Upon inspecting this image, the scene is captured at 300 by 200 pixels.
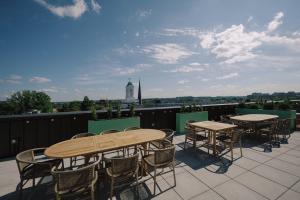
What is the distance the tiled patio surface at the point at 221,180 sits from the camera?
7.66 ft

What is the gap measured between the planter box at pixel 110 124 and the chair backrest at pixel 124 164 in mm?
2767

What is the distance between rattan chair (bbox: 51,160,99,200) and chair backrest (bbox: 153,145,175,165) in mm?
1020

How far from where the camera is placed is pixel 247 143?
5.02 m

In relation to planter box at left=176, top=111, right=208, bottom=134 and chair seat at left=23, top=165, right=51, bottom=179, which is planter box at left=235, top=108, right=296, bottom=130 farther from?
chair seat at left=23, top=165, right=51, bottom=179

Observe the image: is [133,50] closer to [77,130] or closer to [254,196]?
[77,130]

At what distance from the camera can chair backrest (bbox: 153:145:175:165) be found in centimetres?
248

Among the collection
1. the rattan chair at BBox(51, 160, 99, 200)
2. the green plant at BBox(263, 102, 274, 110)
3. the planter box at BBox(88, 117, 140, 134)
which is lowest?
the rattan chair at BBox(51, 160, 99, 200)

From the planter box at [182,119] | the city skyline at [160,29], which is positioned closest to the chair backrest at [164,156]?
the city skyline at [160,29]

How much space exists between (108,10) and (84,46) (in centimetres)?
247

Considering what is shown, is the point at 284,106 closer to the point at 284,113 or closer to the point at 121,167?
the point at 284,113

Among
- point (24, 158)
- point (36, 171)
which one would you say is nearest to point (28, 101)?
point (24, 158)

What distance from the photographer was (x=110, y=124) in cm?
496

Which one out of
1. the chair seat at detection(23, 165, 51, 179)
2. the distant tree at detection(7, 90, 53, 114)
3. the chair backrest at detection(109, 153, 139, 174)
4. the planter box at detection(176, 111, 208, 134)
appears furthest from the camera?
the distant tree at detection(7, 90, 53, 114)

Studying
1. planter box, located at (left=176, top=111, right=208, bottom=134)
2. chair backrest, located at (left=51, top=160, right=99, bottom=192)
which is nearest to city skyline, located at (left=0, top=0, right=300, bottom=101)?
planter box, located at (left=176, top=111, right=208, bottom=134)
